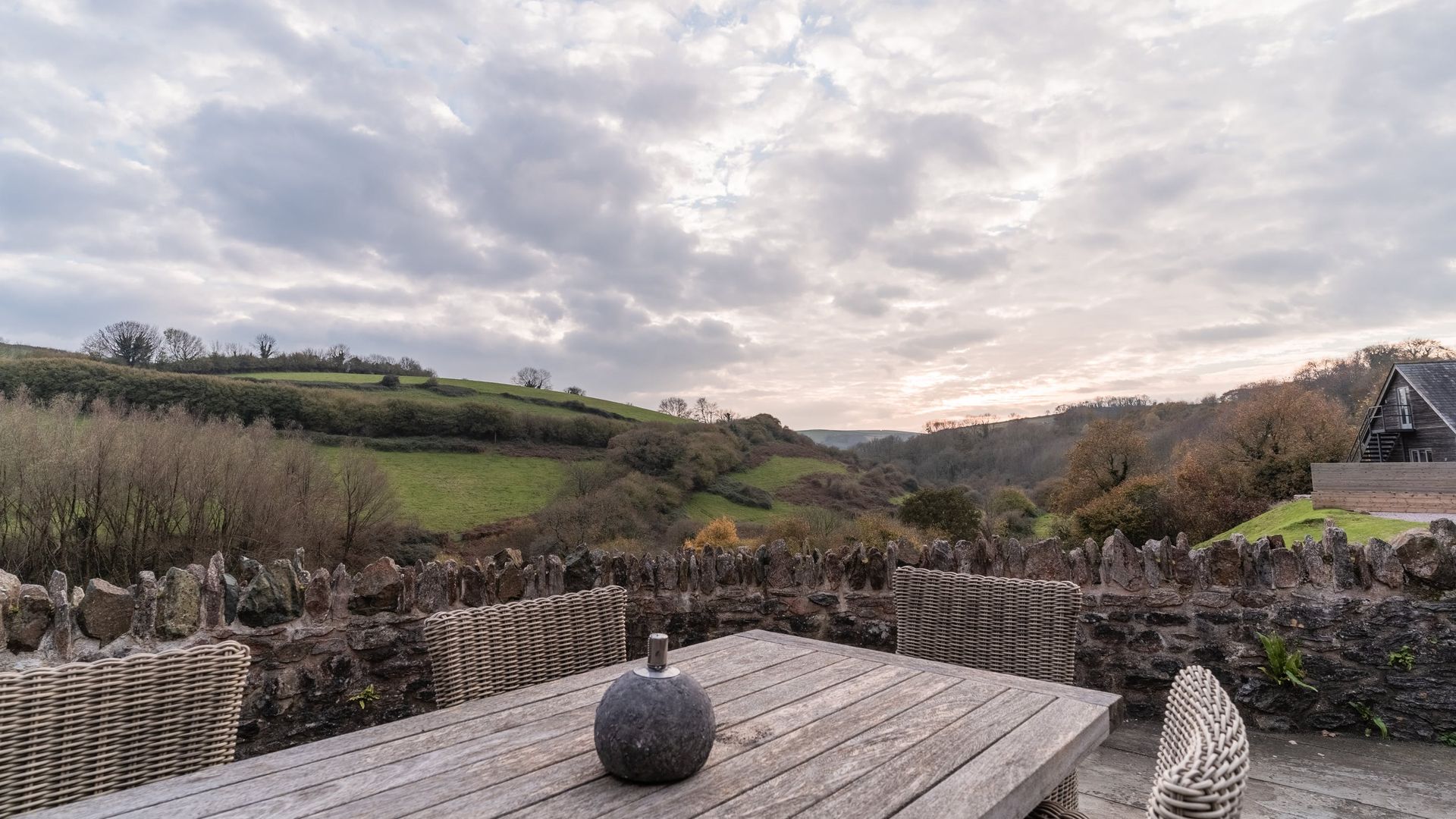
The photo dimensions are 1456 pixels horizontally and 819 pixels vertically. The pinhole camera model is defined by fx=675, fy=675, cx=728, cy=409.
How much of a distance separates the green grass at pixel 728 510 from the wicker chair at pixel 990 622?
40.4ft

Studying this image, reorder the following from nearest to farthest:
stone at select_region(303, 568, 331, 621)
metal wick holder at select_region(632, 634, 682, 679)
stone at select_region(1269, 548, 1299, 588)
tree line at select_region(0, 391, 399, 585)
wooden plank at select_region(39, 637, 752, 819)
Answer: wooden plank at select_region(39, 637, 752, 819) → metal wick holder at select_region(632, 634, 682, 679) → stone at select_region(303, 568, 331, 621) → stone at select_region(1269, 548, 1299, 588) → tree line at select_region(0, 391, 399, 585)

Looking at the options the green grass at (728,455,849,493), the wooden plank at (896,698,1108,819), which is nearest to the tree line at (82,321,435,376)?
the green grass at (728,455,849,493)

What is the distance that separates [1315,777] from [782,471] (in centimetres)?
1688

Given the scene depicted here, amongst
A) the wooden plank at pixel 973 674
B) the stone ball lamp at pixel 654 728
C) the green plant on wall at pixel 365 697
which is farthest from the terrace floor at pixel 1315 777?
the green plant on wall at pixel 365 697

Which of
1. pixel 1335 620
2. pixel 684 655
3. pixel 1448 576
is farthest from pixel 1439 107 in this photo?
pixel 684 655

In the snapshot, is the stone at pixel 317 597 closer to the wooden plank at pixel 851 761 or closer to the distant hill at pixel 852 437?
the wooden plank at pixel 851 761

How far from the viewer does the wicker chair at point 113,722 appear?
4.31ft

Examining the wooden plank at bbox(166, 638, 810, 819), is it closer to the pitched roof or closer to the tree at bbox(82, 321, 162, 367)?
the tree at bbox(82, 321, 162, 367)

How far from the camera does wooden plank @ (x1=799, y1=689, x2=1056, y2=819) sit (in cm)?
115

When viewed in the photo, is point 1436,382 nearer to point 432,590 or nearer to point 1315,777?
point 1315,777

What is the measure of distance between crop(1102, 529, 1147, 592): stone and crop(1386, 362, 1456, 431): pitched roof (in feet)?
41.3

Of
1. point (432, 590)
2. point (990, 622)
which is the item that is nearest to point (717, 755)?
point (990, 622)

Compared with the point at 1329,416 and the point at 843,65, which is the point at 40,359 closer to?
the point at 843,65

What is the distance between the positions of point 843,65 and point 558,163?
3295 millimetres
